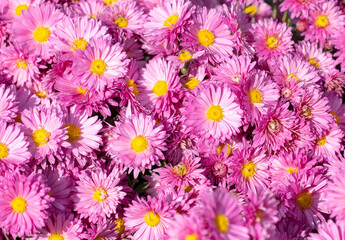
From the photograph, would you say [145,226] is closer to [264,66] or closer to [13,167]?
[13,167]

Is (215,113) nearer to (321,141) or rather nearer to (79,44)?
(321,141)

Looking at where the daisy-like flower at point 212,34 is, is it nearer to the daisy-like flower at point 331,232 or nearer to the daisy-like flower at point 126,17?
the daisy-like flower at point 126,17

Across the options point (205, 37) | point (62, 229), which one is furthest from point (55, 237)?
point (205, 37)

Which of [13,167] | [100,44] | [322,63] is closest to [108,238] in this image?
[13,167]

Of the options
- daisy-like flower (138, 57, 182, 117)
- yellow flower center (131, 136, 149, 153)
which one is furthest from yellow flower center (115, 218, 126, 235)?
daisy-like flower (138, 57, 182, 117)

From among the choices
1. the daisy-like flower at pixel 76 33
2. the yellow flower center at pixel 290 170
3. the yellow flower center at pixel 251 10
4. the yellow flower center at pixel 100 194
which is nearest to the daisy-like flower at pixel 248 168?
the yellow flower center at pixel 290 170

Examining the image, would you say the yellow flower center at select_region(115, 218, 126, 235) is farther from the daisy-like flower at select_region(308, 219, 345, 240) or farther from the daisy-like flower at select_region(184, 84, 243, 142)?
the daisy-like flower at select_region(308, 219, 345, 240)
